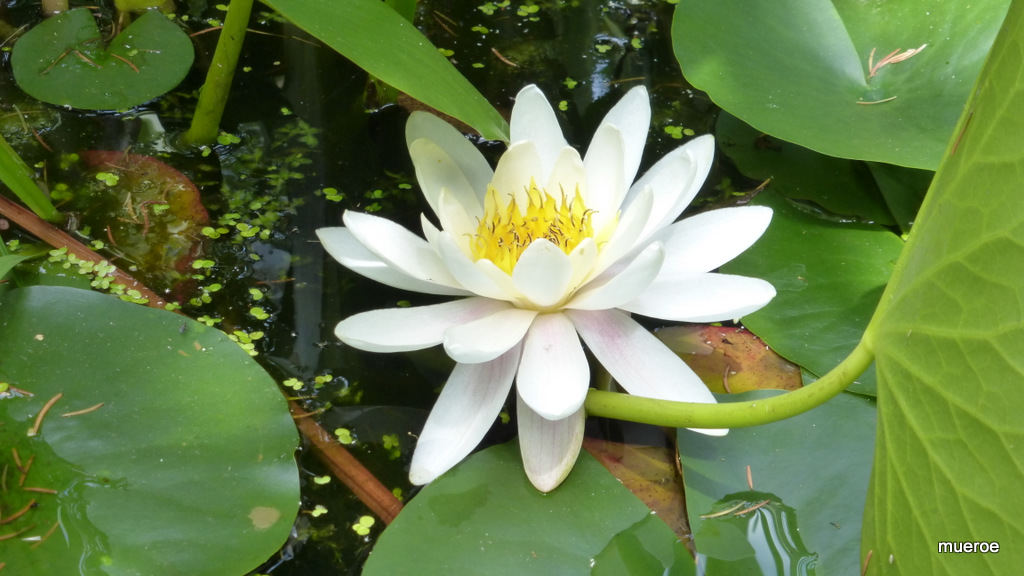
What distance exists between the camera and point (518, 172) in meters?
1.11

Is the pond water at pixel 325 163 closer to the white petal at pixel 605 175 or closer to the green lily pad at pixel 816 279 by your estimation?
the green lily pad at pixel 816 279

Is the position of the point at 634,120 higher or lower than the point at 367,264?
higher

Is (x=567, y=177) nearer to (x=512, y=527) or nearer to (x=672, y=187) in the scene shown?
(x=672, y=187)

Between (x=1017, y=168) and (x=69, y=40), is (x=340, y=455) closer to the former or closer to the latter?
(x=1017, y=168)

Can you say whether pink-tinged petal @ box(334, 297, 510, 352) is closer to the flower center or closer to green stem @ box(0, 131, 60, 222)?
the flower center

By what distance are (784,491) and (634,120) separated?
65cm

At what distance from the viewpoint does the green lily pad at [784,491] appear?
92 cm

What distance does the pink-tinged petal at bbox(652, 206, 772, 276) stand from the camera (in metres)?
1.07

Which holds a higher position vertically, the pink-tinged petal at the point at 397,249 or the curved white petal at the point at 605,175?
the curved white petal at the point at 605,175

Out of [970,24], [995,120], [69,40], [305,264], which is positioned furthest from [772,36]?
[69,40]

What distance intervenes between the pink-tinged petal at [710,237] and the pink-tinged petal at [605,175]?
92mm

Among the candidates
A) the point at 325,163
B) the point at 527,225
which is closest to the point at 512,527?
the point at 527,225

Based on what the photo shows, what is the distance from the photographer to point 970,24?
1338 mm

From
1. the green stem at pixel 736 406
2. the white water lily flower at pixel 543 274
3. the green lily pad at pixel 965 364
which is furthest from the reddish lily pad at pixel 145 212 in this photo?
the green lily pad at pixel 965 364
